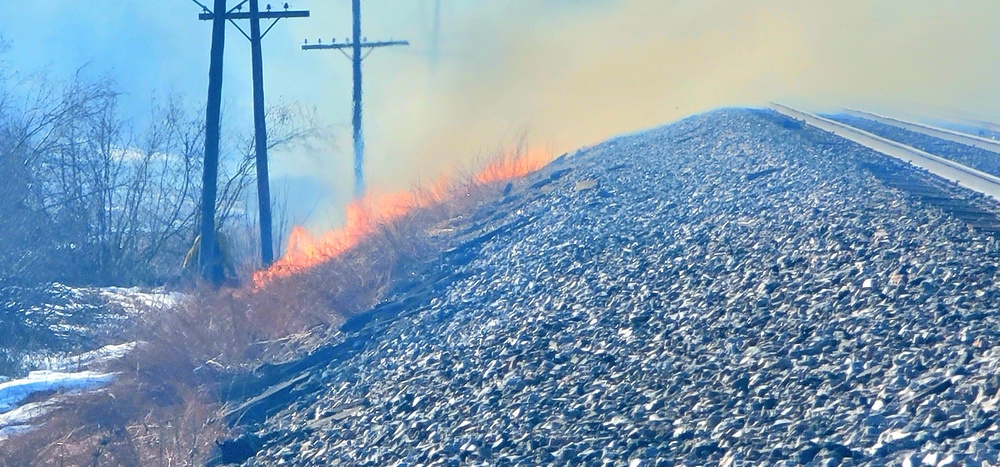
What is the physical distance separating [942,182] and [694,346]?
8139 mm

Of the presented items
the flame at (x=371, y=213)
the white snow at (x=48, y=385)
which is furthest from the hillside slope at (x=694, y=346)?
the flame at (x=371, y=213)

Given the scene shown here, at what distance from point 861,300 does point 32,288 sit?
59.5 feet

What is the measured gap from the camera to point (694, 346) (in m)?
8.30

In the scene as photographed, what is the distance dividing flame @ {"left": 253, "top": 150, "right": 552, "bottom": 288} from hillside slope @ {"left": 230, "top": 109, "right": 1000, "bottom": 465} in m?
5.76

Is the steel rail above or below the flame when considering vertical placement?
below

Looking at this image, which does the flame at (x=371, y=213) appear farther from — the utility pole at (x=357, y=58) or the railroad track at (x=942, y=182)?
the railroad track at (x=942, y=182)

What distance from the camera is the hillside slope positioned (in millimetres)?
6375

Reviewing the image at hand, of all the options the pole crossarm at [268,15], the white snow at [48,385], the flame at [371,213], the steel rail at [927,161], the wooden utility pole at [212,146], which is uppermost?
the pole crossarm at [268,15]

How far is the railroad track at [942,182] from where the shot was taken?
11.8 meters

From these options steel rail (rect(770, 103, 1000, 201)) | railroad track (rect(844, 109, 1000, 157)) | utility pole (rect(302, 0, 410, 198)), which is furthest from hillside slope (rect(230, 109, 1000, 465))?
utility pole (rect(302, 0, 410, 198))

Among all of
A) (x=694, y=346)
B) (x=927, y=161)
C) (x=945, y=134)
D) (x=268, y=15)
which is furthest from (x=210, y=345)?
(x=945, y=134)

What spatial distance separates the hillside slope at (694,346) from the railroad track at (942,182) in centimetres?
35

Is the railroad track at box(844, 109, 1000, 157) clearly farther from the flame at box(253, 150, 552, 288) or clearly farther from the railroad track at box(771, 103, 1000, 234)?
the flame at box(253, 150, 552, 288)

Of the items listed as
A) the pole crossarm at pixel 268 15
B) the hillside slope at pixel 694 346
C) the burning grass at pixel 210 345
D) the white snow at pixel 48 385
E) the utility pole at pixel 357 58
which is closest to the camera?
the hillside slope at pixel 694 346
